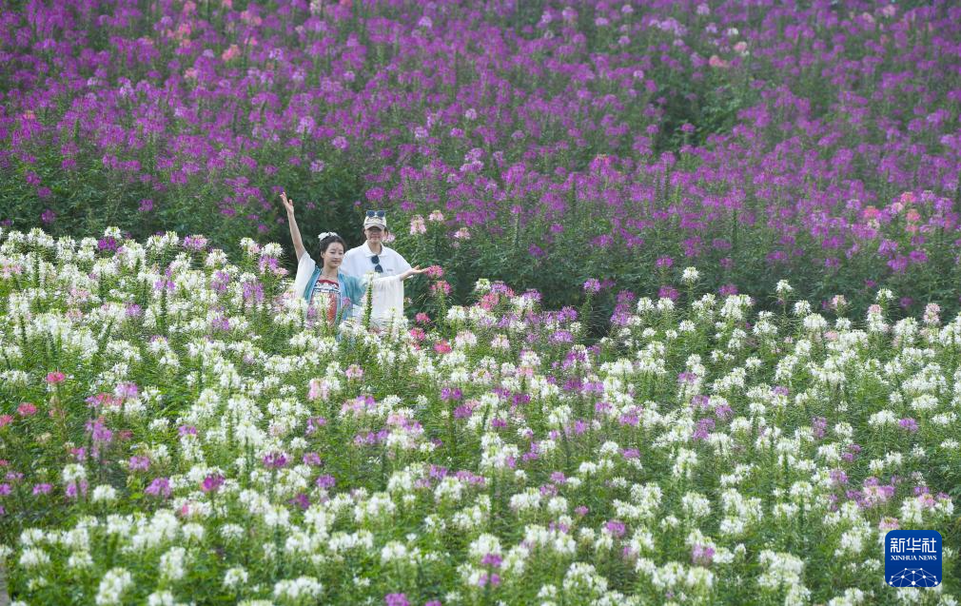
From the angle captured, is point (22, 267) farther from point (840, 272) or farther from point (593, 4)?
point (593, 4)

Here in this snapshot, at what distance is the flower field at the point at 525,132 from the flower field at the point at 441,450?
1656 millimetres

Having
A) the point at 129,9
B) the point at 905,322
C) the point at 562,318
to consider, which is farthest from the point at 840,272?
the point at 129,9

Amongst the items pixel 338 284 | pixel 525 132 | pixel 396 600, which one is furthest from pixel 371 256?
pixel 396 600

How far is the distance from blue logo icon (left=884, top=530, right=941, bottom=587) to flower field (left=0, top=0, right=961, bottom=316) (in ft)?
14.9

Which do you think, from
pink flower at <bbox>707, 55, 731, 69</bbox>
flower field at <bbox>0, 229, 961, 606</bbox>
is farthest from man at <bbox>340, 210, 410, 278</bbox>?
pink flower at <bbox>707, 55, 731, 69</bbox>

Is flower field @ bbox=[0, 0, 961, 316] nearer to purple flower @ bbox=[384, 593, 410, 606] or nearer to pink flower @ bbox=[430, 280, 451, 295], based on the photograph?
pink flower @ bbox=[430, 280, 451, 295]

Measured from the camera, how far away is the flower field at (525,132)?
10.9 meters

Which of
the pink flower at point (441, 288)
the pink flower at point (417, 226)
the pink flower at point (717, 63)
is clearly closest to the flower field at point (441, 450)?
the pink flower at point (441, 288)

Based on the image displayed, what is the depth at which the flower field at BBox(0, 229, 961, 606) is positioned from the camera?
5297mm

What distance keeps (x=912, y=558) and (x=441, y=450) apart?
9.05 ft

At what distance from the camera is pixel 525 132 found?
13547mm

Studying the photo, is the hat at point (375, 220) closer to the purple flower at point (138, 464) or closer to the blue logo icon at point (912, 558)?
the purple flower at point (138, 464)

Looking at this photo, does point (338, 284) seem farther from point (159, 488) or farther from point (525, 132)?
point (525, 132)

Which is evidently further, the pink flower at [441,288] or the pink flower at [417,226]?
the pink flower at [417,226]
